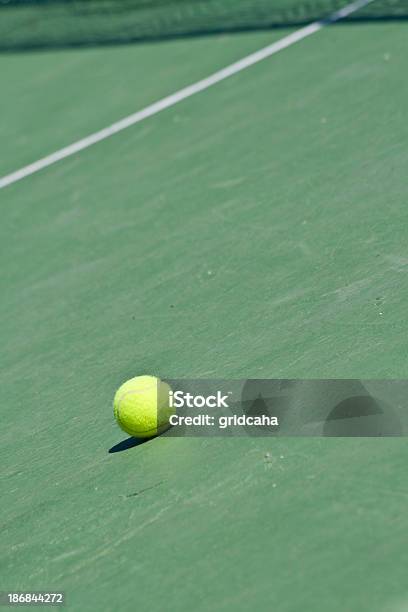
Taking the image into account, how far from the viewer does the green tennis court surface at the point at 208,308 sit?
4941 mm

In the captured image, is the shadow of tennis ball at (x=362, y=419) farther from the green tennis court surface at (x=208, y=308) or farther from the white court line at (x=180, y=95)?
the white court line at (x=180, y=95)

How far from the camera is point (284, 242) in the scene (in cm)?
776

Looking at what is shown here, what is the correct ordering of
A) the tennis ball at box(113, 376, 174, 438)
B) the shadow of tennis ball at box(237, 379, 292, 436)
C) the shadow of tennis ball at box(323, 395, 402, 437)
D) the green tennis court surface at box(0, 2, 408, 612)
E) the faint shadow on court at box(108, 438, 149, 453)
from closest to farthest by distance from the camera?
the green tennis court surface at box(0, 2, 408, 612)
the shadow of tennis ball at box(323, 395, 402, 437)
the shadow of tennis ball at box(237, 379, 292, 436)
the tennis ball at box(113, 376, 174, 438)
the faint shadow on court at box(108, 438, 149, 453)

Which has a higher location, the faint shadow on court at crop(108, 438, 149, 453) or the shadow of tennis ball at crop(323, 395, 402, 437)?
the shadow of tennis ball at crop(323, 395, 402, 437)

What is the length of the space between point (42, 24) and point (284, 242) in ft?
25.0

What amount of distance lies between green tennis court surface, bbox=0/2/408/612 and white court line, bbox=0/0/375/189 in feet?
0.47

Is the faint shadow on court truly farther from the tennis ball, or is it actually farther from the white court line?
the white court line

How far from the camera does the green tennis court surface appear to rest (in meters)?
4.94

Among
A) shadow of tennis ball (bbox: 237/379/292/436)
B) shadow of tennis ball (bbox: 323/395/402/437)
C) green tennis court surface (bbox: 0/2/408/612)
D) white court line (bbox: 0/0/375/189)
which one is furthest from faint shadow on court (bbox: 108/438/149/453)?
white court line (bbox: 0/0/375/189)

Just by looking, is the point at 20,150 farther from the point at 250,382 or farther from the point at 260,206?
the point at 250,382

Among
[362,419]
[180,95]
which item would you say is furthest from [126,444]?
[180,95]

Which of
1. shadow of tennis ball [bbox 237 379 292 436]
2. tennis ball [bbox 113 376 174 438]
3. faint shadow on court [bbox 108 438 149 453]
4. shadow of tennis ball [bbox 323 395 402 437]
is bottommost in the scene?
faint shadow on court [bbox 108 438 149 453]

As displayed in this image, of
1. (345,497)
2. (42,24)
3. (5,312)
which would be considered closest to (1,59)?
(42,24)

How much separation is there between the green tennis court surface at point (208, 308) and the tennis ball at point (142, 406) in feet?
0.51
